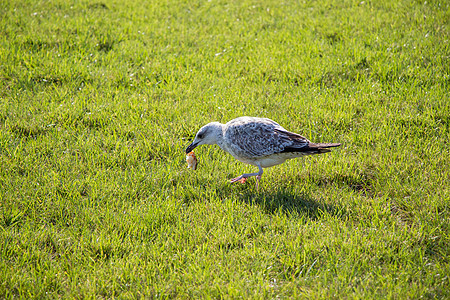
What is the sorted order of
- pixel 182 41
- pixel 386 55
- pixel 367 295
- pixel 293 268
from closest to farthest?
1. pixel 367 295
2. pixel 293 268
3. pixel 386 55
4. pixel 182 41

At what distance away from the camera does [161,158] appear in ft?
A: 20.2

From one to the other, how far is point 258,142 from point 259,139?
48 mm

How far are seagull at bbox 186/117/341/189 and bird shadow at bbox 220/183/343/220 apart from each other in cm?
21

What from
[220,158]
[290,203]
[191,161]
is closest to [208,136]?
[191,161]

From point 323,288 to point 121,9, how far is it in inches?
386

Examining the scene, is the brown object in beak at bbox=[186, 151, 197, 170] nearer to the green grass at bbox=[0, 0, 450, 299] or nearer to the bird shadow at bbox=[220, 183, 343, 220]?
the green grass at bbox=[0, 0, 450, 299]

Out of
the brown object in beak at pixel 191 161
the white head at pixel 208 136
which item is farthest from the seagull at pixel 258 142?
the brown object in beak at pixel 191 161

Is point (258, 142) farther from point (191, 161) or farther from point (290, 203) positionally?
point (191, 161)

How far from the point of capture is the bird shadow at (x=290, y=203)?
4969mm

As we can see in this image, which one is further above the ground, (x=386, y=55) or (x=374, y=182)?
(x=386, y=55)

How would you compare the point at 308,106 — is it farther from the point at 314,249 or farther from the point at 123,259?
the point at 123,259

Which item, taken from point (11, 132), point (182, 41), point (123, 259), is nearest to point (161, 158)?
point (123, 259)

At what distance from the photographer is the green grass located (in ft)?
13.8

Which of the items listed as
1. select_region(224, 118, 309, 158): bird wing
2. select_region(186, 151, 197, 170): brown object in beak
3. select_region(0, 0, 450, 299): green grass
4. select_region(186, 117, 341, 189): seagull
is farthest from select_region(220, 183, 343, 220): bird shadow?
select_region(186, 151, 197, 170): brown object in beak
